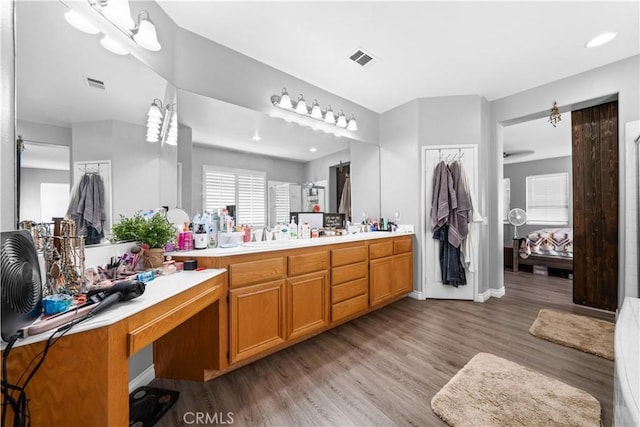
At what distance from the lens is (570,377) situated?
170cm

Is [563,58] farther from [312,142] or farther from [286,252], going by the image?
[286,252]

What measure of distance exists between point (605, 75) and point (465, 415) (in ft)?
11.6

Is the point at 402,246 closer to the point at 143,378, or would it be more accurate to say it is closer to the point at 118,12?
the point at 143,378

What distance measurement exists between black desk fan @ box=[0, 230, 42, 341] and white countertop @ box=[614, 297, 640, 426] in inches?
68.7

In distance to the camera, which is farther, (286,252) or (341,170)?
(341,170)

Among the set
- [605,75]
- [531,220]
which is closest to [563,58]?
[605,75]

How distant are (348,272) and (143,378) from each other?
1726mm

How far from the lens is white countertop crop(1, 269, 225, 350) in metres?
0.82

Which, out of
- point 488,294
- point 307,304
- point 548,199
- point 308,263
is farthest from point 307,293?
point 548,199

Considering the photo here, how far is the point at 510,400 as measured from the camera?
1479mm

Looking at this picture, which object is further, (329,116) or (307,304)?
(329,116)

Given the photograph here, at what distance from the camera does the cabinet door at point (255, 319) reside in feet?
5.56

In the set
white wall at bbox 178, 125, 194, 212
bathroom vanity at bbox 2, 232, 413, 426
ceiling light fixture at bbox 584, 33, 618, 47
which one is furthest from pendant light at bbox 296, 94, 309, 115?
ceiling light fixture at bbox 584, 33, 618, 47

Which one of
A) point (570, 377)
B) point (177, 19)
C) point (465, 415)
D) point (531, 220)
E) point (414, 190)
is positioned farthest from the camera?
point (531, 220)
